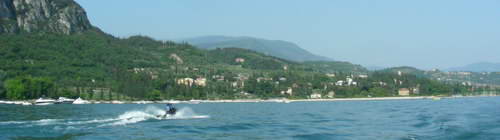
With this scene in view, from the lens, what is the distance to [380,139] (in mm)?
48156

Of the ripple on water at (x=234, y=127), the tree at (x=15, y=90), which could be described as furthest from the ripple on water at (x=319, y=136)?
the tree at (x=15, y=90)

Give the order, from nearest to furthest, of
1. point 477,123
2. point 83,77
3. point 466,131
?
point 466,131 < point 477,123 < point 83,77

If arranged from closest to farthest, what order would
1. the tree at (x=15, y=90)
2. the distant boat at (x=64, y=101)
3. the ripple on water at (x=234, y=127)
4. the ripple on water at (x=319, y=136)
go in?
the ripple on water at (x=319, y=136) < the ripple on water at (x=234, y=127) < the tree at (x=15, y=90) < the distant boat at (x=64, y=101)

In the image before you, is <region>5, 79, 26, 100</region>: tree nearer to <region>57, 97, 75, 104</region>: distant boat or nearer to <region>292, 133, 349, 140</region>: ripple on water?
<region>57, 97, 75, 104</region>: distant boat

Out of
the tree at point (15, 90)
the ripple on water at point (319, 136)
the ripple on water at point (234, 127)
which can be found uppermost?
the tree at point (15, 90)

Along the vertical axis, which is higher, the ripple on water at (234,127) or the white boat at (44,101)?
the white boat at (44,101)

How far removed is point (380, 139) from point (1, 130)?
3022 centimetres

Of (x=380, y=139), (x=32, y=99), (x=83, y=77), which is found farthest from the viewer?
(x=83, y=77)

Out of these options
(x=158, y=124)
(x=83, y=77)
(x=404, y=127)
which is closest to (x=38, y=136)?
(x=158, y=124)

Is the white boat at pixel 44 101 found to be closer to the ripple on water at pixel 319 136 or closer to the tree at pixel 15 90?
the tree at pixel 15 90

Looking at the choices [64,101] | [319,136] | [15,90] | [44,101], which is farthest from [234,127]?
[15,90]

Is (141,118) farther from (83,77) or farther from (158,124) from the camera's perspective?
(83,77)

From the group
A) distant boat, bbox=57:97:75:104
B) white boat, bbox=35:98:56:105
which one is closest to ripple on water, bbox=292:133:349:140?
white boat, bbox=35:98:56:105

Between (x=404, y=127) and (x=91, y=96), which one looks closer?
(x=404, y=127)
